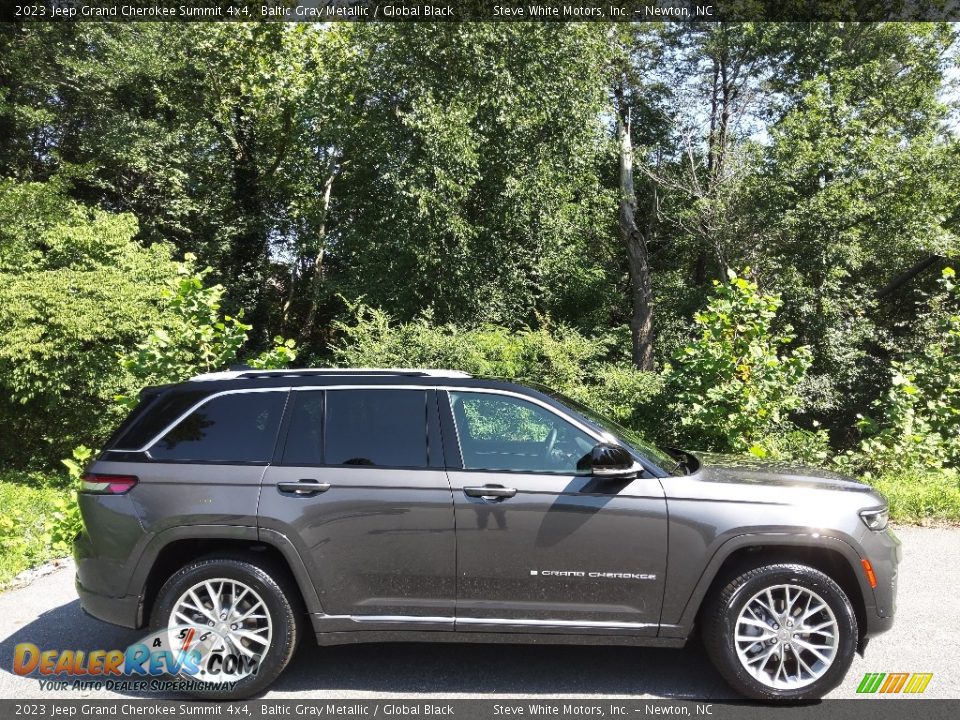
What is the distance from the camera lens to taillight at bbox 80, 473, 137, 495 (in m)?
4.36

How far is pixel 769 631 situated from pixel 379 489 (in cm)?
222

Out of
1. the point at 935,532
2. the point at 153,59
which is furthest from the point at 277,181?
the point at 935,532

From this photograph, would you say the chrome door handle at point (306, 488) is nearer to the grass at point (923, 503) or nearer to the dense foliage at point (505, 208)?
the dense foliage at point (505, 208)

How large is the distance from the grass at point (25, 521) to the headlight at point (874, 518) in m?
6.26

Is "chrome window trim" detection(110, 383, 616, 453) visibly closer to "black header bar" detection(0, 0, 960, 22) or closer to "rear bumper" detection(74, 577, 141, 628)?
"rear bumper" detection(74, 577, 141, 628)

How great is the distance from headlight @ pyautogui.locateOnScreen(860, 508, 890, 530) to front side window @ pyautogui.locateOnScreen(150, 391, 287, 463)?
3298 millimetres

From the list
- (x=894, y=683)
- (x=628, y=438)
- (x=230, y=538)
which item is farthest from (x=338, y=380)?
(x=894, y=683)

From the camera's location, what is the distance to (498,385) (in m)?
4.59

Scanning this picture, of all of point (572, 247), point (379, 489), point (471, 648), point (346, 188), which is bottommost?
point (471, 648)

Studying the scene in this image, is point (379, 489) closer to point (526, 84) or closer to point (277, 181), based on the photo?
point (526, 84)

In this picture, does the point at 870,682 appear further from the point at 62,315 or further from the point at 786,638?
the point at 62,315

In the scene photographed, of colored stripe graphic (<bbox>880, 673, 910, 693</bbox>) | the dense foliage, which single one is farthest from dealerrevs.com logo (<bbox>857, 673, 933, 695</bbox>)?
the dense foliage

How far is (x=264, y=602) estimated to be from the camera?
4.24 m

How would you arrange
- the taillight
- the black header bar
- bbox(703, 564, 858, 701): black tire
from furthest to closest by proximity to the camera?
the black header bar < the taillight < bbox(703, 564, 858, 701): black tire
